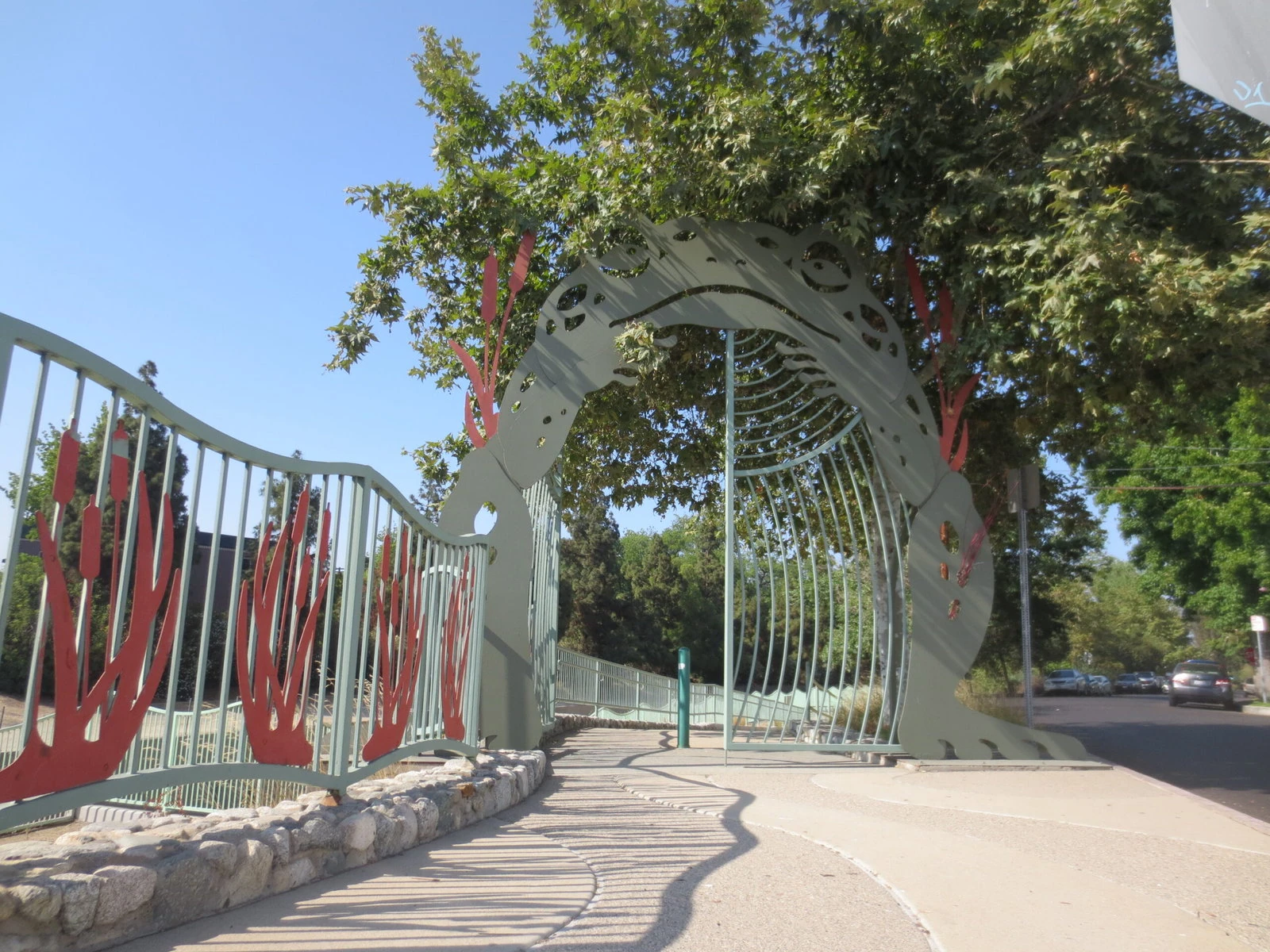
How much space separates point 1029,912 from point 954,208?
6660mm

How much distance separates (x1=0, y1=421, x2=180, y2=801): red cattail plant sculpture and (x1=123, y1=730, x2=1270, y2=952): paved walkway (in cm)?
60

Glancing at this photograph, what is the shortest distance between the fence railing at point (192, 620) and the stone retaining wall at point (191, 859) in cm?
18

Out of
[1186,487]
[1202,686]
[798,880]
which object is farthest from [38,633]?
[1186,487]

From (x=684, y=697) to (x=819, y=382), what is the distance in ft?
12.9

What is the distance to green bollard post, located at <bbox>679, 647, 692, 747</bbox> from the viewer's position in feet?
33.4

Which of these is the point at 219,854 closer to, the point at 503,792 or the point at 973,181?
the point at 503,792

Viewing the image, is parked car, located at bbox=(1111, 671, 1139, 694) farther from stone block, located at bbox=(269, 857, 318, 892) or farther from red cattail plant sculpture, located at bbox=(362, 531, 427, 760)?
stone block, located at bbox=(269, 857, 318, 892)

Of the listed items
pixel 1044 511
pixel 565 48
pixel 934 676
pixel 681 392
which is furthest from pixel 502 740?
pixel 1044 511

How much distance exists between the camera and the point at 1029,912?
371 cm

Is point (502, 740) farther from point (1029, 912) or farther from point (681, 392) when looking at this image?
point (681, 392)

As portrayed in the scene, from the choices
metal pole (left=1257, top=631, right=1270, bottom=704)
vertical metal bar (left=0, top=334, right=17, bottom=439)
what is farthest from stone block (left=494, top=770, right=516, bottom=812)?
metal pole (left=1257, top=631, right=1270, bottom=704)

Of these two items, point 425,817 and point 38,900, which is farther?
Answer: point 425,817

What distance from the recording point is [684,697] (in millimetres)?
10445

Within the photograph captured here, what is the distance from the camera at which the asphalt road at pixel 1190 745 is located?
8664mm
